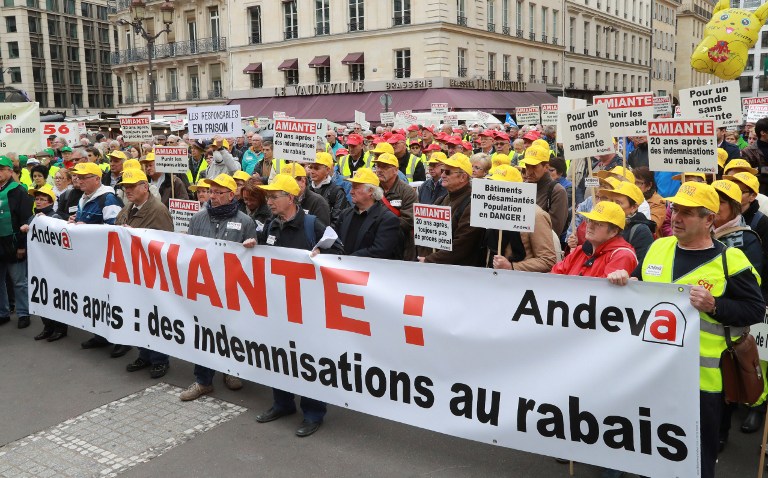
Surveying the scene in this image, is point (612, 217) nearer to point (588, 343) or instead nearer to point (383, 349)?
point (588, 343)

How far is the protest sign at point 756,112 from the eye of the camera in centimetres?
1366

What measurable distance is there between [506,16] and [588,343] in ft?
137

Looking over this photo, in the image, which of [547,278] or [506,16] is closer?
[547,278]

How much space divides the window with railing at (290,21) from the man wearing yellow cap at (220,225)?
123ft

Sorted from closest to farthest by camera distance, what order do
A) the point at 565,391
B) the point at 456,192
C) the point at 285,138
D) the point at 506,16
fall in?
the point at 565,391, the point at 456,192, the point at 285,138, the point at 506,16

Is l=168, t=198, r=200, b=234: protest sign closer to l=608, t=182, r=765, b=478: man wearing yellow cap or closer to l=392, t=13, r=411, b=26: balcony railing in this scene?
l=608, t=182, r=765, b=478: man wearing yellow cap

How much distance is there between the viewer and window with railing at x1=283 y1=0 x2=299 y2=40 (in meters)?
41.6


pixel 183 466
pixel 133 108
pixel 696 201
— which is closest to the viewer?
pixel 696 201

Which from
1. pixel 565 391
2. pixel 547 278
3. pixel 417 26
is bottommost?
pixel 565 391

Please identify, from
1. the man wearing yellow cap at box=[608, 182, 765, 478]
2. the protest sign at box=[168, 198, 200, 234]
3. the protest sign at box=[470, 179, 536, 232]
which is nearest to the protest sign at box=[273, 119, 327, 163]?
the protest sign at box=[168, 198, 200, 234]

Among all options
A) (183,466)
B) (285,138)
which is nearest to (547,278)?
(183,466)

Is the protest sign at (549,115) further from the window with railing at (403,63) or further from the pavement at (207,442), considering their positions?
the window with railing at (403,63)

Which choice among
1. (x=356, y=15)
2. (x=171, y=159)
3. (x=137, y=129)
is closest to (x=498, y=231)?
(x=171, y=159)

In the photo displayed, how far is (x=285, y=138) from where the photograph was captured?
7.89 meters
